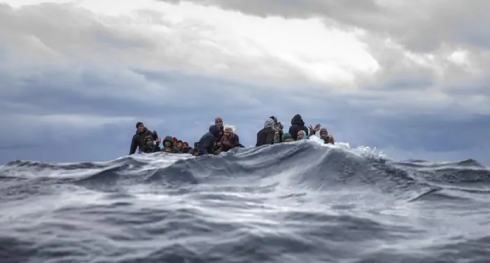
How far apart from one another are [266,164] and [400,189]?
9.45 ft

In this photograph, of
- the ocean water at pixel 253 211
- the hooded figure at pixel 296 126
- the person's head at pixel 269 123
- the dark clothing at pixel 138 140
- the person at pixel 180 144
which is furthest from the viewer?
the person at pixel 180 144

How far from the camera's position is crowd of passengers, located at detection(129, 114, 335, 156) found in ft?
51.1

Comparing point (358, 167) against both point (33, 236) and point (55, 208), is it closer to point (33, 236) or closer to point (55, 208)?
point (55, 208)

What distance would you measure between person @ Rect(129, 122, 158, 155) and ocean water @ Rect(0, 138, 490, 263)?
5568 mm

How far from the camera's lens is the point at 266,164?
37.2 ft

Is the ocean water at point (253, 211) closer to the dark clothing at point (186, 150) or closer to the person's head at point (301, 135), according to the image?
the person's head at point (301, 135)

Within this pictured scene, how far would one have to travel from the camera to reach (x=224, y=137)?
15.8 metres

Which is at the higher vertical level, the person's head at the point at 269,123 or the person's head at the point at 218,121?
the person's head at the point at 218,121

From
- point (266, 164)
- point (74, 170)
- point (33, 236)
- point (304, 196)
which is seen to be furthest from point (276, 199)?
point (74, 170)

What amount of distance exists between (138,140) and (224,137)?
3.50 metres

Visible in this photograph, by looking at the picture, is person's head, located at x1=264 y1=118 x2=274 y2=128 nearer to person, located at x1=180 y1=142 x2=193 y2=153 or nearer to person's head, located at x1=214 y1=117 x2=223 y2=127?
person's head, located at x1=214 y1=117 x2=223 y2=127

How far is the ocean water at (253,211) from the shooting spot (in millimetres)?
5969

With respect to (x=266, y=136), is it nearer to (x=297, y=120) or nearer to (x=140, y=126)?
(x=297, y=120)

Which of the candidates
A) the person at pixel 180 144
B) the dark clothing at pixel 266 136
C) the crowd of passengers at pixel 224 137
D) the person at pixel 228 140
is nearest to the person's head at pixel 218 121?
the crowd of passengers at pixel 224 137
